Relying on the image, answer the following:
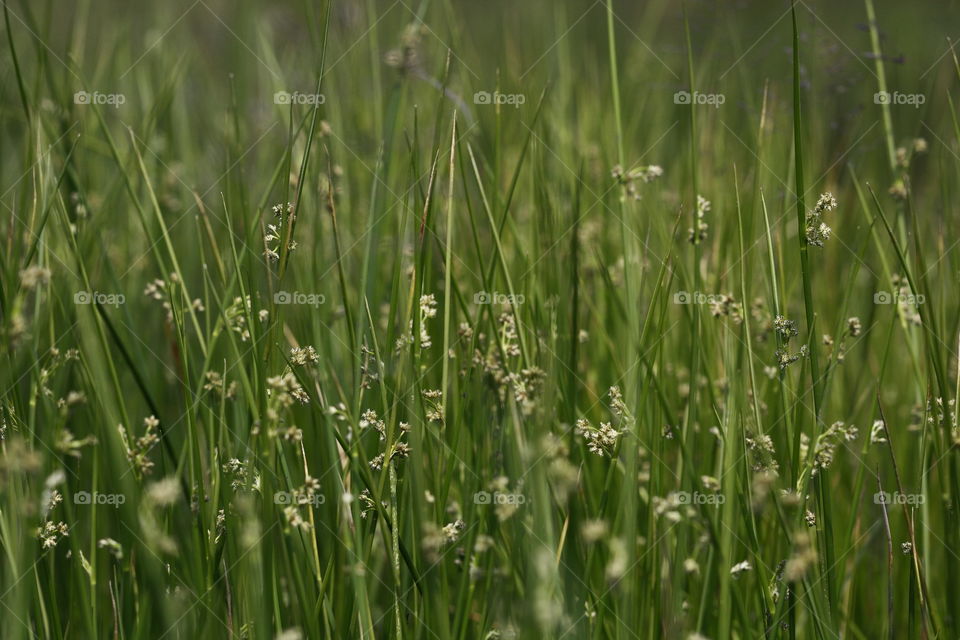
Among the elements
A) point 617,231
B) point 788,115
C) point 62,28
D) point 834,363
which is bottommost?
point 834,363

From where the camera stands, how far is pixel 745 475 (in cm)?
134

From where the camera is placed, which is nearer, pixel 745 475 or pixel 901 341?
pixel 745 475

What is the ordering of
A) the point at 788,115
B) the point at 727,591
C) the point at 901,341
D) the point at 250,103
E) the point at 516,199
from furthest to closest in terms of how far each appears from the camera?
the point at 250,103 → the point at 788,115 → the point at 516,199 → the point at 901,341 → the point at 727,591

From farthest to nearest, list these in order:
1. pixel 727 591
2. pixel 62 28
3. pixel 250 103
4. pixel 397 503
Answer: pixel 62 28, pixel 250 103, pixel 397 503, pixel 727 591

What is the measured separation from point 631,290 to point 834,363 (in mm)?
351

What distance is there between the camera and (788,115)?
2.80 metres

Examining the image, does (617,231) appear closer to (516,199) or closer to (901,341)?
(516,199)

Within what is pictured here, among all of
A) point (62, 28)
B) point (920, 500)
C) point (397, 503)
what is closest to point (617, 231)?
point (920, 500)

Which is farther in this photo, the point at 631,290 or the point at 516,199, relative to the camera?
the point at 516,199

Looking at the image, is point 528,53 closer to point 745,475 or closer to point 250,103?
point 250,103

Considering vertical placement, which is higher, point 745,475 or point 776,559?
point 745,475

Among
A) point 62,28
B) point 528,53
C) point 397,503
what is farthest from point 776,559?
point 62,28

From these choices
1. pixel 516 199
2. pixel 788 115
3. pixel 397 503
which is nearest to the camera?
pixel 397 503

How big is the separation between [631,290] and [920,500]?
2.08 feet
